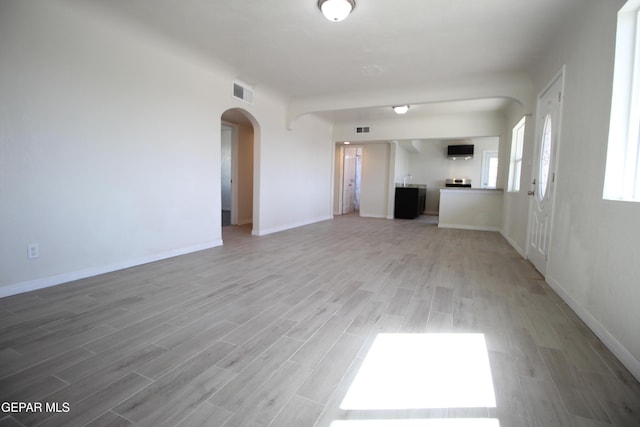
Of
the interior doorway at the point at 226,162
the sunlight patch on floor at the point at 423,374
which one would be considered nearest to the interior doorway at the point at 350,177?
the interior doorway at the point at 226,162

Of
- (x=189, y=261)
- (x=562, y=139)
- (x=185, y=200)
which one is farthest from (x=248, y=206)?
(x=562, y=139)

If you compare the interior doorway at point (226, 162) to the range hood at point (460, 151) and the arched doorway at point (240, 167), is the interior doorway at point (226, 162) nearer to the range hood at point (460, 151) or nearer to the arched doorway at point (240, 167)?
the arched doorway at point (240, 167)

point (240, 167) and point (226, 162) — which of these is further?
point (226, 162)

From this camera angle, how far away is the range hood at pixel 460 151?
9.75 metres

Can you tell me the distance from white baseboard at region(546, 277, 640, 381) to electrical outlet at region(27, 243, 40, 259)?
4192 millimetres

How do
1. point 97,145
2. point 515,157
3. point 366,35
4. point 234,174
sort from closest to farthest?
point 97,145 → point 366,35 → point 515,157 → point 234,174

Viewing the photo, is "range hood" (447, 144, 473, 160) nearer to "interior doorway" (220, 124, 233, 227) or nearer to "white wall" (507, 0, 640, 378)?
"white wall" (507, 0, 640, 378)

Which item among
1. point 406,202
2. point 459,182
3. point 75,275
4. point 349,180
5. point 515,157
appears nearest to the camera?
point 75,275

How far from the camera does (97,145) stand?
9.52 ft

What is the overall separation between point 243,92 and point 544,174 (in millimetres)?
4303

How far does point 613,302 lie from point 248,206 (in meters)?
6.38

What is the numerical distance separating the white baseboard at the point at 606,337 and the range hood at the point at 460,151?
812cm

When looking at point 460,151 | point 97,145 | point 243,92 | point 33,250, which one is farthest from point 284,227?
point 460,151

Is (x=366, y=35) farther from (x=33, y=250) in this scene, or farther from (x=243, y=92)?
(x=33, y=250)
